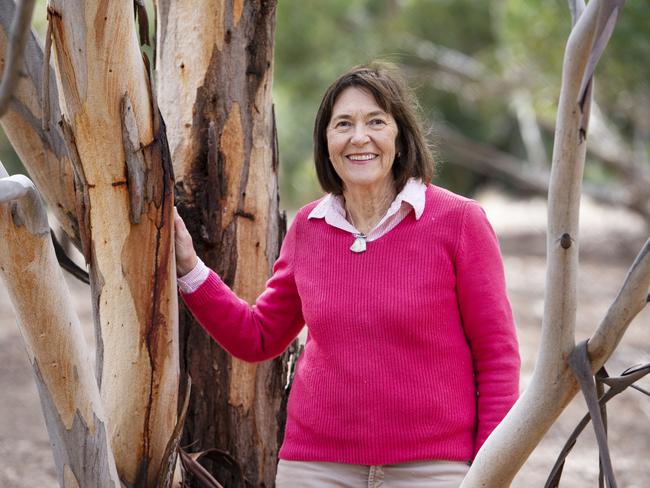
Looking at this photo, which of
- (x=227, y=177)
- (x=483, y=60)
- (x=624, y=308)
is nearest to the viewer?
(x=624, y=308)

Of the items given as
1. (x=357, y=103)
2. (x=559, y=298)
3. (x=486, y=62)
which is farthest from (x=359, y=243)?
(x=486, y=62)

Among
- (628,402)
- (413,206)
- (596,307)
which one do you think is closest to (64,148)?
(413,206)

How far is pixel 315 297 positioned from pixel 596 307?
809 cm

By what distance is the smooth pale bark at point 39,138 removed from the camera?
2.30m

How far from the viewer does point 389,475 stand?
229cm

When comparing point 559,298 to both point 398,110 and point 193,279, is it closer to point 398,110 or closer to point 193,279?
point 398,110

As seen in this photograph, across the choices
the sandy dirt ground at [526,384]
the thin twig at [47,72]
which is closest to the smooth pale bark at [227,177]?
the thin twig at [47,72]

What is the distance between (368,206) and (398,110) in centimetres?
27

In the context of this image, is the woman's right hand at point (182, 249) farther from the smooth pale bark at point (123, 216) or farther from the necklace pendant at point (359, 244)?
the necklace pendant at point (359, 244)

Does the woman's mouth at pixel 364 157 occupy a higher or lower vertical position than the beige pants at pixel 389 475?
higher

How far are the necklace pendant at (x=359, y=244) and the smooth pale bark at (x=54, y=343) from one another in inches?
28.7

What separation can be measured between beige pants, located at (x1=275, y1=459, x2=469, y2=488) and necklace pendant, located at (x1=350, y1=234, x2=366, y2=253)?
0.54 metres

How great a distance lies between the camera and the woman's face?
2406 mm

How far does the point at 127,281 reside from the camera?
7.36ft
